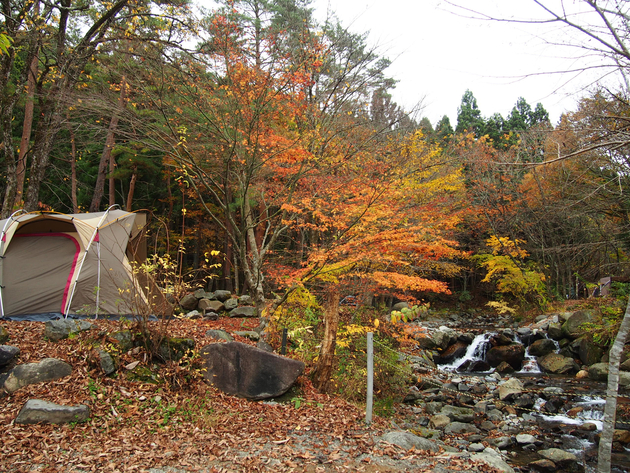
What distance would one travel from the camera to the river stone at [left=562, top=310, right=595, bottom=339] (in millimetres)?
11156

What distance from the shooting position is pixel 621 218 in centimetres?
1245

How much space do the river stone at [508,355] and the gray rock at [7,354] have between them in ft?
40.9

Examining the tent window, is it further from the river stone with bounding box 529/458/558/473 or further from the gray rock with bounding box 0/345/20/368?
the river stone with bounding box 529/458/558/473

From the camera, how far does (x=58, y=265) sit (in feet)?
24.8

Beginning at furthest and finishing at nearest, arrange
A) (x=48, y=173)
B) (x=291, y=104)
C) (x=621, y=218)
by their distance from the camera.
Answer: (x=48, y=173) < (x=621, y=218) < (x=291, y=104)

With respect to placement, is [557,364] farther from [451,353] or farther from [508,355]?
[451,353]

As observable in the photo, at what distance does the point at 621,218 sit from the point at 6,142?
17.4 m

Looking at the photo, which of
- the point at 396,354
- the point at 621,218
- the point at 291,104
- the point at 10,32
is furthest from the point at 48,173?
the point at 621,218

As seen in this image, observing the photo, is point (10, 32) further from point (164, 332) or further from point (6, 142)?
point (164, 332)

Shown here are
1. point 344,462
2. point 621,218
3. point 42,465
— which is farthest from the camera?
point 621,218

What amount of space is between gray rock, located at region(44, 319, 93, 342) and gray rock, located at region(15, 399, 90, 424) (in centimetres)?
158

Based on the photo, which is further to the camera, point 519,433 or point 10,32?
point 10,32

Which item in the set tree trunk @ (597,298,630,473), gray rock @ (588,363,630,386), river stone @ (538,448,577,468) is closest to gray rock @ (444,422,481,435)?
river stone @ (538,448,577,468)

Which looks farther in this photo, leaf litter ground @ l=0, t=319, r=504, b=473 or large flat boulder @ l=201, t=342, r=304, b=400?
large flat boulder @ l=201, t=342, r=304, b=400
